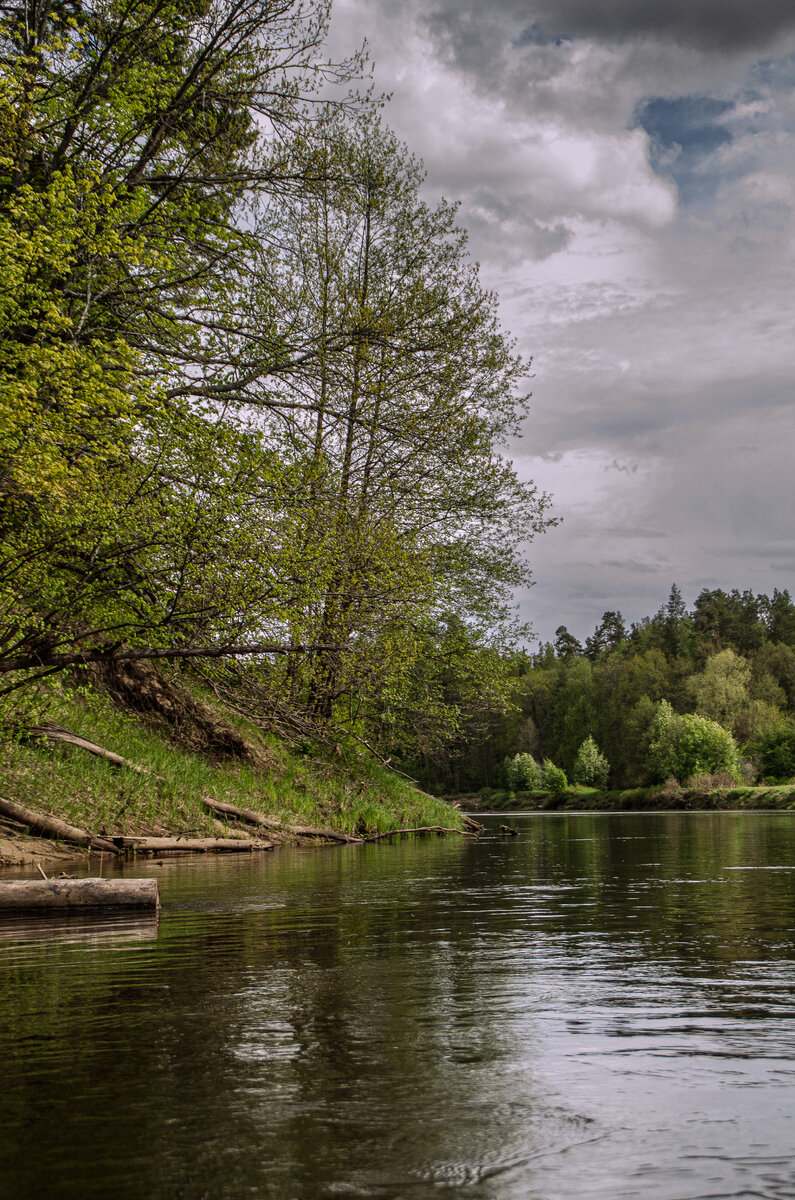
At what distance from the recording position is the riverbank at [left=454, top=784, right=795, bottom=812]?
7062cm

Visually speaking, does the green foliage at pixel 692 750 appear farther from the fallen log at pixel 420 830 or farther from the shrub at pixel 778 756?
the fallen log at pixel 420 830

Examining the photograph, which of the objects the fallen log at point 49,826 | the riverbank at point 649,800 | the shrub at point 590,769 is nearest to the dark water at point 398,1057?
the fallen log at point 49,826

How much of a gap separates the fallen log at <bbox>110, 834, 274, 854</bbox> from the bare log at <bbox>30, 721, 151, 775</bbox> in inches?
60.8

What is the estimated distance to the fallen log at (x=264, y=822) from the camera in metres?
18.0

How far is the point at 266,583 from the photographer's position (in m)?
12.1

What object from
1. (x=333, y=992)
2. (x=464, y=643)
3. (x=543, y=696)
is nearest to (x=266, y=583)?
(x=333, y=992)

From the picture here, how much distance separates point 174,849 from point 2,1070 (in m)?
12.4

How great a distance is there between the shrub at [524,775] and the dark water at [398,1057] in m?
122

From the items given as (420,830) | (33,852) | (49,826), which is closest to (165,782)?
(49,826)

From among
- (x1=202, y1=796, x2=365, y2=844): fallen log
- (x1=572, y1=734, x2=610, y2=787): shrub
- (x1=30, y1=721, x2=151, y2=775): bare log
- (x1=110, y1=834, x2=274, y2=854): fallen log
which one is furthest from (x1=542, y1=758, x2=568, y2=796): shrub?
(x1=30, y1=721, x2=151, y2=775): bare log

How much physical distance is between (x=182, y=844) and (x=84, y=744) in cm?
249

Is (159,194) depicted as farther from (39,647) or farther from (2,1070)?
(2,1070)

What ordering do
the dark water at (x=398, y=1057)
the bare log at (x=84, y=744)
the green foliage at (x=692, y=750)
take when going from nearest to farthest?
the dark water at (x=398, y=1057) < the bare log at (x=84, y=744) < the green foliage at (x=692, y=750)

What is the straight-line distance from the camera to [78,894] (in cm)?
854
